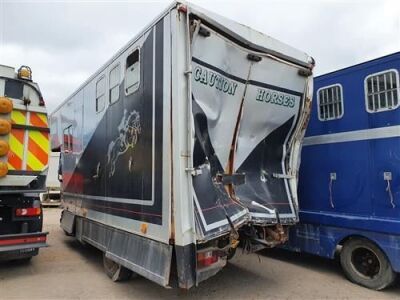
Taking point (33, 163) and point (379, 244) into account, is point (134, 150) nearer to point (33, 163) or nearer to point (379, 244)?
point (33, 163)

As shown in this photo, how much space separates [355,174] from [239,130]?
1912mm

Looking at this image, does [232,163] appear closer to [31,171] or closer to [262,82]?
[262,82]

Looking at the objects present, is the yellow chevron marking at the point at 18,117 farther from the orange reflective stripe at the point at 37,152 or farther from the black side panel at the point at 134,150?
the black side panel at the point at 134,150

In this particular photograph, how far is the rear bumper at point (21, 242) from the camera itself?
19.0 feet

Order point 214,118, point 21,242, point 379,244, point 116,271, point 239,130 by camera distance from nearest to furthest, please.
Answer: point 214,118, point 239,130, point 379,244, point 116,271, point 21,242

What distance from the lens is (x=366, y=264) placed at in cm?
550

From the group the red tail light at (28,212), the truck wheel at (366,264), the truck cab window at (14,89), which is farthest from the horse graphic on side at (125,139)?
the truck wheel at (366,264)

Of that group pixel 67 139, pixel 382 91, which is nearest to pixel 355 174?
pixel 382 91

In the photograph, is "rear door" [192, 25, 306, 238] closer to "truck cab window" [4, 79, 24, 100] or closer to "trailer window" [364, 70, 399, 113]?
"trailer window" [364, 70, 399, 113]

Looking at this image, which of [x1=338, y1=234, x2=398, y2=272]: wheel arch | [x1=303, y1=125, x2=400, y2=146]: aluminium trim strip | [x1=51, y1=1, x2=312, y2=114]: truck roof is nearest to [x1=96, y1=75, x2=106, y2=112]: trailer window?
[x1=51, y1=1, x2=312, y2=114]: truck roof

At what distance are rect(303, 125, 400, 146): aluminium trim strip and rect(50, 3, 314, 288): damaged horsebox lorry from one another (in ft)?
2.09

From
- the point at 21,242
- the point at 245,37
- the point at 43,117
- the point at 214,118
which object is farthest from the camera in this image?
the point at 43,117

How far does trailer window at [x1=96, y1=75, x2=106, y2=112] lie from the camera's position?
616 cm

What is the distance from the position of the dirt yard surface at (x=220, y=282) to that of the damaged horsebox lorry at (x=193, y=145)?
1.41 ft
